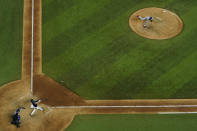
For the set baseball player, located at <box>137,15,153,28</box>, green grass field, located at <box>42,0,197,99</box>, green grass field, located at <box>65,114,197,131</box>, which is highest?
baseball player, located at <box>137,15,153,28</box>

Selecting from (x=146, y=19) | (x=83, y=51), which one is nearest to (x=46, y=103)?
(x=83, y=51)

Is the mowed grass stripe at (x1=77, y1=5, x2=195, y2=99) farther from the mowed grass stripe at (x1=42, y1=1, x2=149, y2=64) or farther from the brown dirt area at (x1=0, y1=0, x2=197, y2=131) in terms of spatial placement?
the mowed grass stripe at (x1=42, y1=1, x2=149, y2=64)

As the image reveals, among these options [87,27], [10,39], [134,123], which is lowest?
[134,123]

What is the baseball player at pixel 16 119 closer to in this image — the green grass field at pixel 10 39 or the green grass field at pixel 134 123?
the green grass field at pixel 134 123

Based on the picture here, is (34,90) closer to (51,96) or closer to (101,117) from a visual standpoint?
(51,96)

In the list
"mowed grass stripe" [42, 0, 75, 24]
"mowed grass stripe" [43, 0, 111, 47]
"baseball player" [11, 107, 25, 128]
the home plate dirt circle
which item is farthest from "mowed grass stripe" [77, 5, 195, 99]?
"mowed grass stripe" [42, 0, 75, 24]

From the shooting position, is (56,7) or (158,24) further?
(56,7)

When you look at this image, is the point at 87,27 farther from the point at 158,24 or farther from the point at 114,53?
the point at 158,24
